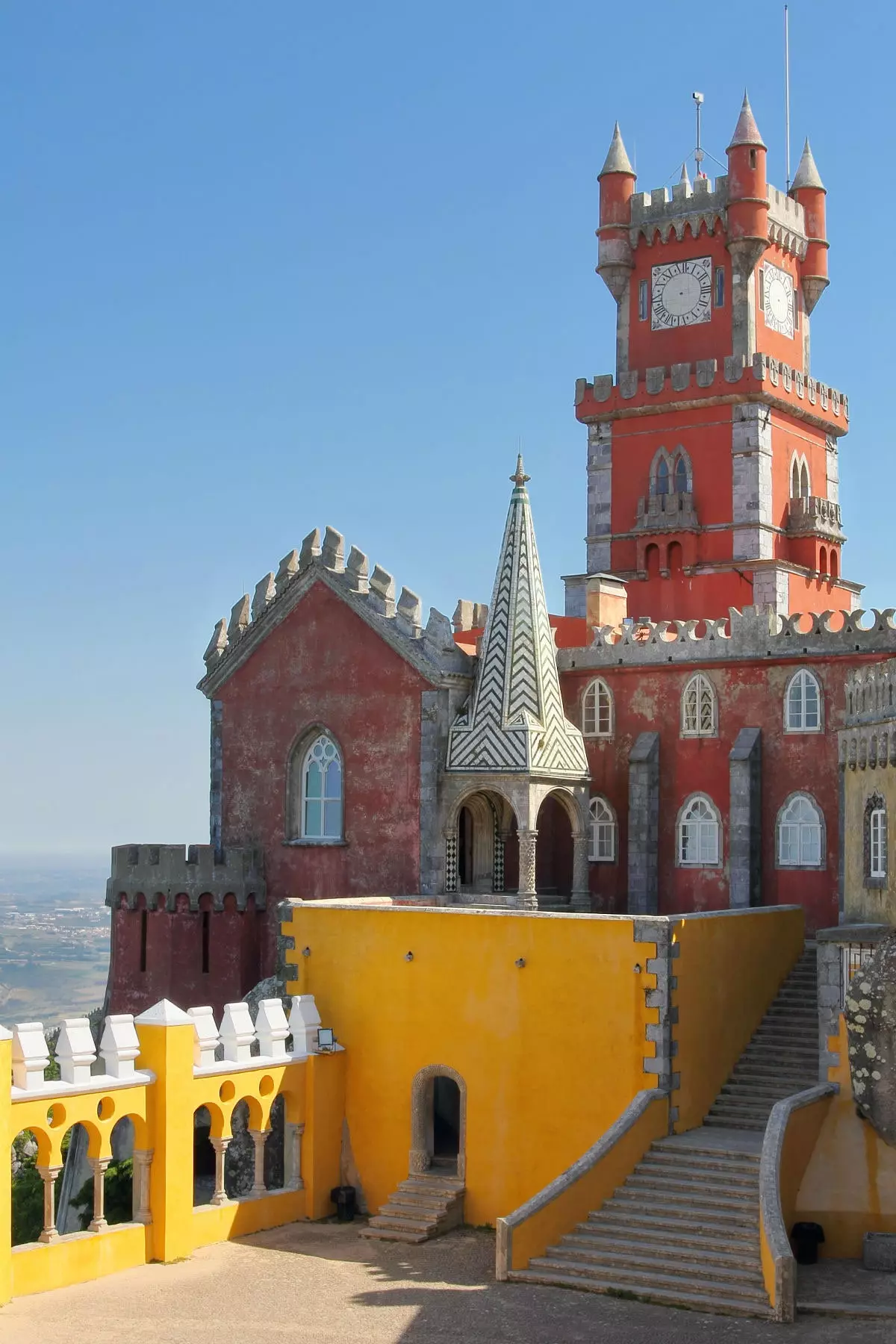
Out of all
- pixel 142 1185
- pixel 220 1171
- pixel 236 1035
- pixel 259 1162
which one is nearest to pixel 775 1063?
pixel 259 1162

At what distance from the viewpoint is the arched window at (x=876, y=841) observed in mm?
27594

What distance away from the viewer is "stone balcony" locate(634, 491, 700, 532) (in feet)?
154

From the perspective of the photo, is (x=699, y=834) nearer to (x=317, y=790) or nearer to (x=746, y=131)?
(x=317, y=790)

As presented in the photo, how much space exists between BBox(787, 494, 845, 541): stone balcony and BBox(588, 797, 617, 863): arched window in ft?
47.5

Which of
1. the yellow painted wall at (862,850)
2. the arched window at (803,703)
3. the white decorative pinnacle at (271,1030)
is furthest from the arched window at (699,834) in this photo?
the white decorative pinnacle at (271,1030)

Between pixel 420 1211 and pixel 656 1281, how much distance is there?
5.36 metres

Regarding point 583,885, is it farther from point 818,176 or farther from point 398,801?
point 818,176

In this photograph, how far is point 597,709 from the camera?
119ft

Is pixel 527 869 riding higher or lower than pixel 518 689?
lower

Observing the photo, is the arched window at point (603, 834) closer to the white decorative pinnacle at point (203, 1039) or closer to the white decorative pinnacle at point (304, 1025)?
the white decorative pinnacle at point (304, 1025)

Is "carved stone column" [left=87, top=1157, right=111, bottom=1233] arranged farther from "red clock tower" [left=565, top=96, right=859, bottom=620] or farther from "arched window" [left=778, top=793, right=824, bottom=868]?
"red clock tower" [left=565, top=96, right=859, bottom=620]

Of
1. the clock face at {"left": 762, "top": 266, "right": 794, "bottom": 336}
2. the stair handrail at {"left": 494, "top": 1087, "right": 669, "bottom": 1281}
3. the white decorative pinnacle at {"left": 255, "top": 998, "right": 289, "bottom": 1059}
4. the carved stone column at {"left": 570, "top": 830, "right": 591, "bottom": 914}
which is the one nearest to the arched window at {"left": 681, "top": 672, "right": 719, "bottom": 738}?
the carved stone column at {"left": 570, "top": 830, "right": 591, "bottom": 914}

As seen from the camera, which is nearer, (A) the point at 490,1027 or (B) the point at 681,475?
(A) the point at 490,1027

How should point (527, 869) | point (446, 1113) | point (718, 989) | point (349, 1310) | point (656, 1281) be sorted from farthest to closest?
1. point (527, 869)
2. point (446, 1113)
3. point (718, 989)
4. point (656, 1281)
5. point (349, 1310)
